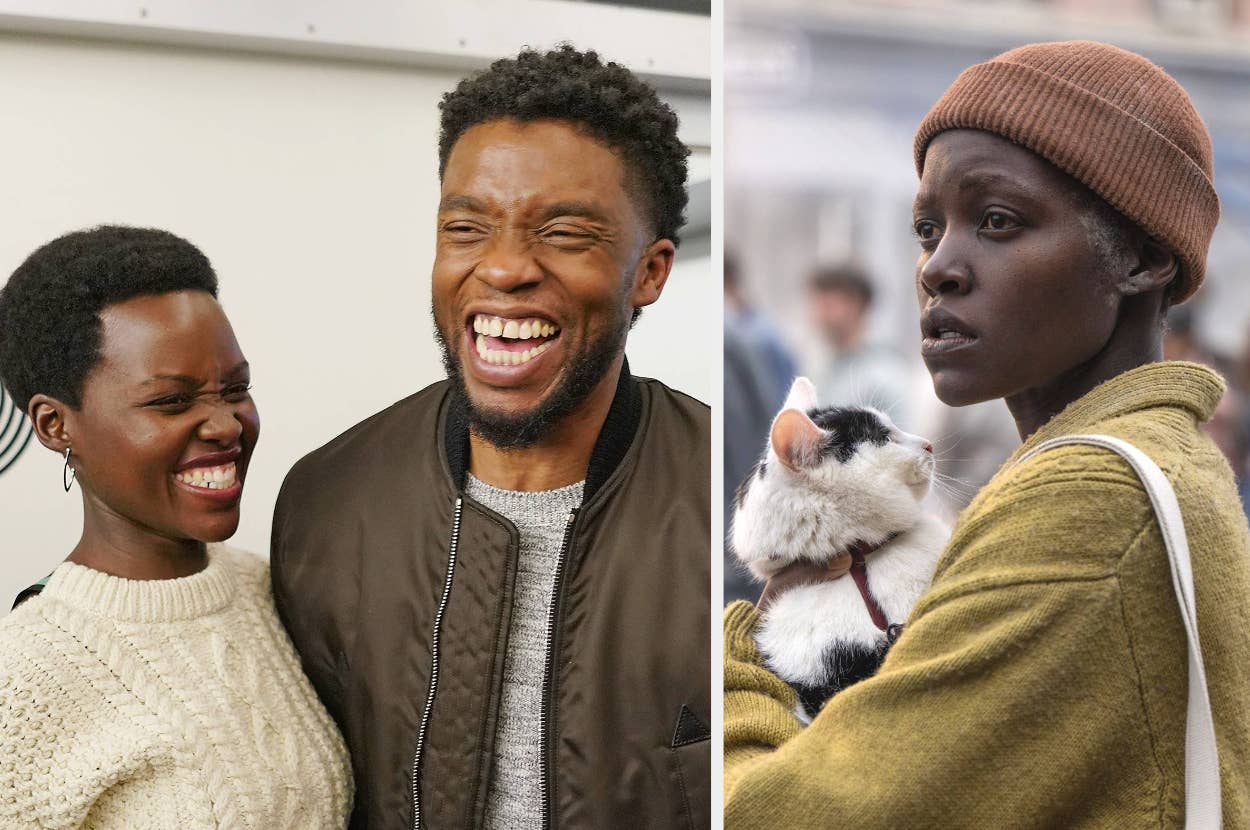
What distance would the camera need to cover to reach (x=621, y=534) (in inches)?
60.2

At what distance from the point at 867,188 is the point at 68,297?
99 centimetres

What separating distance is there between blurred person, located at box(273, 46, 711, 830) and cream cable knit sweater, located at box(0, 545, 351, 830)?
4.5 inches

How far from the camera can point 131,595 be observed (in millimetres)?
1452

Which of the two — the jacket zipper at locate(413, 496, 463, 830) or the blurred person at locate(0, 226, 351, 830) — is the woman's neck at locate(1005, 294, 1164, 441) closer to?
the jacket zipper at locate(413, 496, 463, 830)

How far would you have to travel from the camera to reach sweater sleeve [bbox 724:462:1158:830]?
1.14 metres

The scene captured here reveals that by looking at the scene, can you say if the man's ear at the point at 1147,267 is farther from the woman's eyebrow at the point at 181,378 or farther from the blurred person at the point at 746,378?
the woman's eyebrow at the point at 181,378

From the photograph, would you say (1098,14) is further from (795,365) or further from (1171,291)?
(795,365)

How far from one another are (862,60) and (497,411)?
0.63 metres

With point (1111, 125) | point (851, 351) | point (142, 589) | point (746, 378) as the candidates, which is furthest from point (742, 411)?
point (142, 589)

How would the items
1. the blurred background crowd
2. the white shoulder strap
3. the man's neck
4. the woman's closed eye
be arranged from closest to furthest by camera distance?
Result: the white shoulder strap < the blurred background crowd < the woman's closed eye < the man's neck

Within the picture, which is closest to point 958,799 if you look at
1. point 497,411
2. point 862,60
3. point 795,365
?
point 795,365

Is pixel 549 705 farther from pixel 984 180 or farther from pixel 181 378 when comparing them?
pixel 984 180

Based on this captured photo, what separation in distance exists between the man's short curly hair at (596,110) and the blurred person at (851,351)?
28 centimetres

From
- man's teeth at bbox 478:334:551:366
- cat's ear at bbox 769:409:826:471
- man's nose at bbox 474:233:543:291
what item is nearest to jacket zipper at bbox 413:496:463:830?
man's teeth at bbox 478:334:551:366
